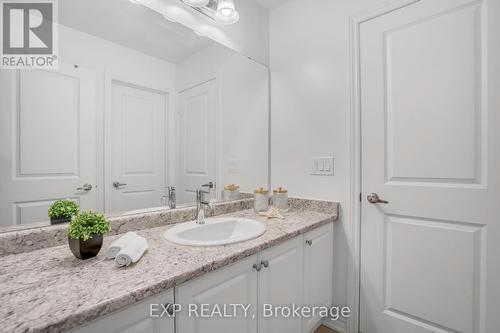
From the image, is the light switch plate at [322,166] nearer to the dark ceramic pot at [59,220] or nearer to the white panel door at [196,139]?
the white panel door at [196,139]

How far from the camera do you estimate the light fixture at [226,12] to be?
152cm

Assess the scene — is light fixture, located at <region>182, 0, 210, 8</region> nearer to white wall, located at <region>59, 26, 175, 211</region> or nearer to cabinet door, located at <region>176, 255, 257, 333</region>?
white wall, located at <region>59, 26, 175, 211</region>

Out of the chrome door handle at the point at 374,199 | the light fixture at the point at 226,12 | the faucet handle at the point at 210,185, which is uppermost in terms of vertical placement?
the light fixture at the point at 226,12

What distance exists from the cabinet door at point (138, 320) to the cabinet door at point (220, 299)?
0.04m

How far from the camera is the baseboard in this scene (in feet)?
5.19

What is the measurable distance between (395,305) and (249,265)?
3.38ft

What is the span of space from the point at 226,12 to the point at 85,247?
1508 mm

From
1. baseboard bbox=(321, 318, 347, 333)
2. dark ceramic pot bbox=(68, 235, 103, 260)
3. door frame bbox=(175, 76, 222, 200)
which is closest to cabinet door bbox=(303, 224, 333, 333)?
baseboard bbox=(321, 318, 347, 333)

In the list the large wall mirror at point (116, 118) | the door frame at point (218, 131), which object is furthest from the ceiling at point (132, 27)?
the door frame at point (218, 131)

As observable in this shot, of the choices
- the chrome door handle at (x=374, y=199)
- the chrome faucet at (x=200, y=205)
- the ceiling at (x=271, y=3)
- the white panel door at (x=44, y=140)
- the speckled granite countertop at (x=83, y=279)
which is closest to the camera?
the speckled granite countertop at (x=83, y=279)

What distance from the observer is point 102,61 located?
3.65 feet

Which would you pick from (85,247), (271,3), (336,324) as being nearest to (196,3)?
(271,3)

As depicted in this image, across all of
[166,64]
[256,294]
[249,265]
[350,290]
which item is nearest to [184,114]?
[166,64]

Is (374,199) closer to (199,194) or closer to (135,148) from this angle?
(199,194)
